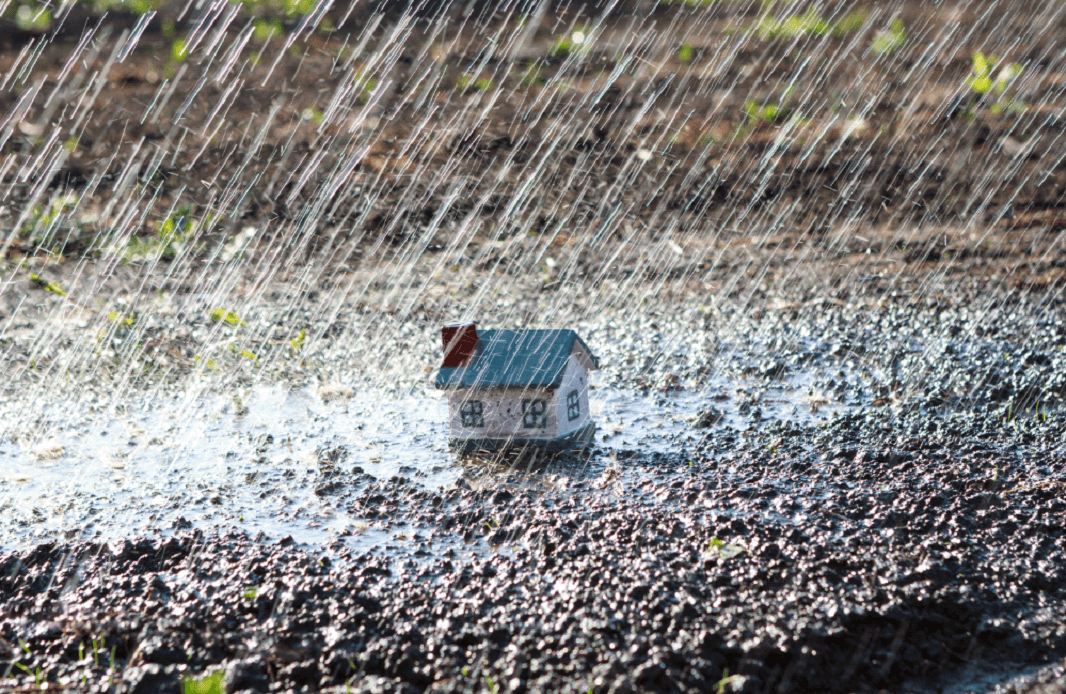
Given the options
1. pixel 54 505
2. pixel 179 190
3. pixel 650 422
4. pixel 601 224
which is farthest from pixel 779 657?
pixel 179 190

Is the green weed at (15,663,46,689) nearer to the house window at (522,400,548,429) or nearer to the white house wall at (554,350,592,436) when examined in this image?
the house window at (522,400,548,429)

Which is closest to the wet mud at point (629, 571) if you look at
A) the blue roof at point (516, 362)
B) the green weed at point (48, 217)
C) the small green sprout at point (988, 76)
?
the blue roof at point (516, 362)

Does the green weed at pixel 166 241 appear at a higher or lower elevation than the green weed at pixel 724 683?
higher

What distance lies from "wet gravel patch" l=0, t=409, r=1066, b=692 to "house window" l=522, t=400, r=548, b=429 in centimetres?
28

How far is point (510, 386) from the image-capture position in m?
3.86

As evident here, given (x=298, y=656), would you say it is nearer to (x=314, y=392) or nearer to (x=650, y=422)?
(x=650, y=422)

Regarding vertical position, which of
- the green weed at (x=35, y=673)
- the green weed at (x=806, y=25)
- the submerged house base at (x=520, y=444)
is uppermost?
the green weed at (x=806, y=25)

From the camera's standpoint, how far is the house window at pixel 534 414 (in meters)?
3.97

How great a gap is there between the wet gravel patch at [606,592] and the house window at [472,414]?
0.34 m

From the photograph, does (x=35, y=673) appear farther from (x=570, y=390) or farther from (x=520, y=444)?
(x=570, y=390)

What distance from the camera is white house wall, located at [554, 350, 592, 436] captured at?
4.00 metres

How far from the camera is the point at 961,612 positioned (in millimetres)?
2932

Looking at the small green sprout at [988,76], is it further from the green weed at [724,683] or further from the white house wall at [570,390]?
the green weed at [724,683]

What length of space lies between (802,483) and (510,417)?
55.0 inches
